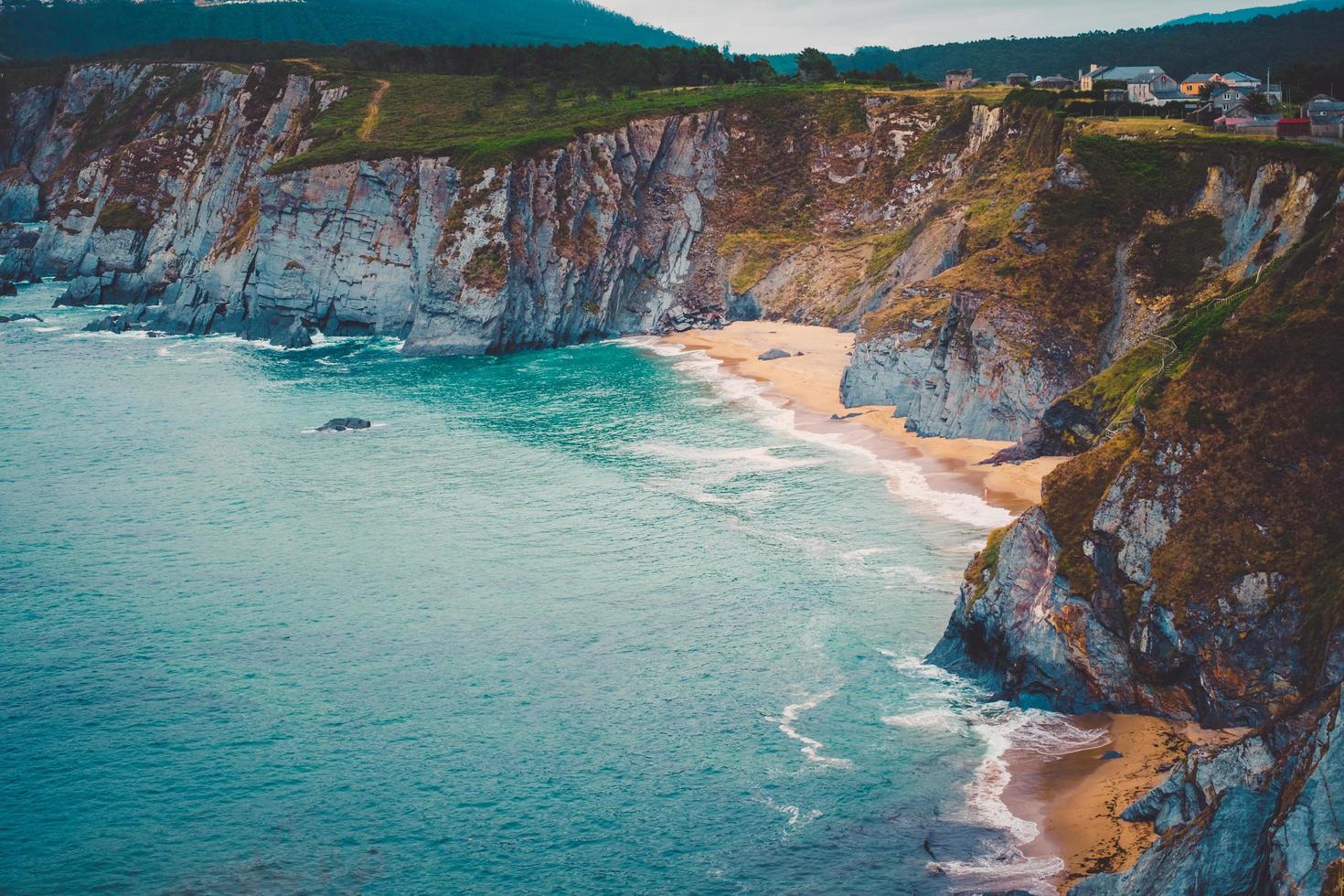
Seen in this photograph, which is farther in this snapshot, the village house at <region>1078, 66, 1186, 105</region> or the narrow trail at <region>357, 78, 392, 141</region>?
the narrow trail at <region>357, 78, 392, 141</region>

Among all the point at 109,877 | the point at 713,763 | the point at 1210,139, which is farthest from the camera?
the point at 1210,139

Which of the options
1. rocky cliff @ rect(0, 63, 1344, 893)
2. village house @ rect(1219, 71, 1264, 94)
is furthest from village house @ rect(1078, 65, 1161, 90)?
rocky cliff @ rect(0, 63, 1344, 893)

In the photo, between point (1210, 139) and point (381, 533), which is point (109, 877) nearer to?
point (381, 533)

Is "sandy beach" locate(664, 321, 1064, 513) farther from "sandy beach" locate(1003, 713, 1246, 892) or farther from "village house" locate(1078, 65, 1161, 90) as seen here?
"village house" locate(1078, 65, 1161, 90)

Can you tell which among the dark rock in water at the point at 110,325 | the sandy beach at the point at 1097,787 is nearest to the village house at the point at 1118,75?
the sandy beach at the point at 1097,787

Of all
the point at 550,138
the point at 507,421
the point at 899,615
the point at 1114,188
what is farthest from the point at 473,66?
the point at 899,615

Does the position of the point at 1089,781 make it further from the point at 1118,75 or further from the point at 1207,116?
the point at 1118,75
